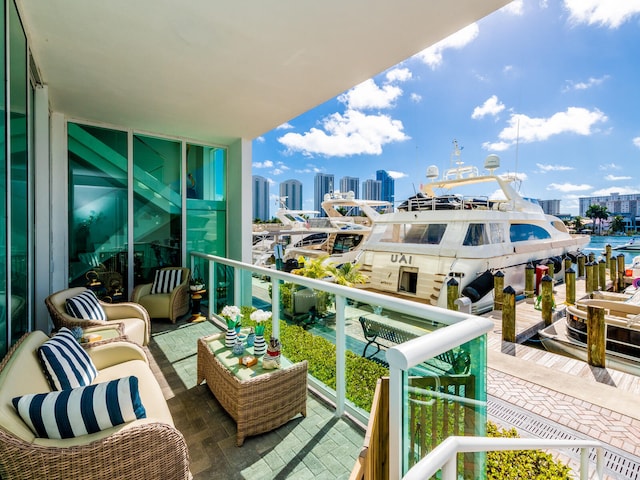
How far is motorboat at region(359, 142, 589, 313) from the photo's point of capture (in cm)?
824

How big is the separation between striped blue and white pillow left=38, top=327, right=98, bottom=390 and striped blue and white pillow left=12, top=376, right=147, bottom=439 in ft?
1.70

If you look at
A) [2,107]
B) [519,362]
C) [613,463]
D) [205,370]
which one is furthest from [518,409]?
[2,107]

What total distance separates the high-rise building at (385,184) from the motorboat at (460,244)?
195ft

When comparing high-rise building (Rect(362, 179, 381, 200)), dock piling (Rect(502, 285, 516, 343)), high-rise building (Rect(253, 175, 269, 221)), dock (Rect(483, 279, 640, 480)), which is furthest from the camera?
high-rise building (Rect(362, 179, 381, 200))

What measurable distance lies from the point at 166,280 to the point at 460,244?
293 inches

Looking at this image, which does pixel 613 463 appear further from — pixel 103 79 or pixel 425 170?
pixel 425 170

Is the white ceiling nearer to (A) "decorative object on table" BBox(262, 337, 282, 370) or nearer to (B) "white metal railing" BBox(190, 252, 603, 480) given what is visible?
(B) "white metal railing" BBox(190, 252, 603, 480)

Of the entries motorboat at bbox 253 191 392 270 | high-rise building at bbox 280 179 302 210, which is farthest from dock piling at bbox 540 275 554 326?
high-rise building at bbox 280 179 302 210

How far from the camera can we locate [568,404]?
3449 millimetres

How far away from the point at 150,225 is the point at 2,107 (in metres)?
3.49

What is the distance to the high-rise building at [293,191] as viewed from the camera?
6638 cm

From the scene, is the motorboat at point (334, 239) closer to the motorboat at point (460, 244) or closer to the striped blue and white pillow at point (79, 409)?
the motorboat at point (460, 244)

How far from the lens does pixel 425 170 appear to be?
12273 mm

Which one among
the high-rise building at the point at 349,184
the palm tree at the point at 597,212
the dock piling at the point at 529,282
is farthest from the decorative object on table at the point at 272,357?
the high-rise building at the point at 349,184
